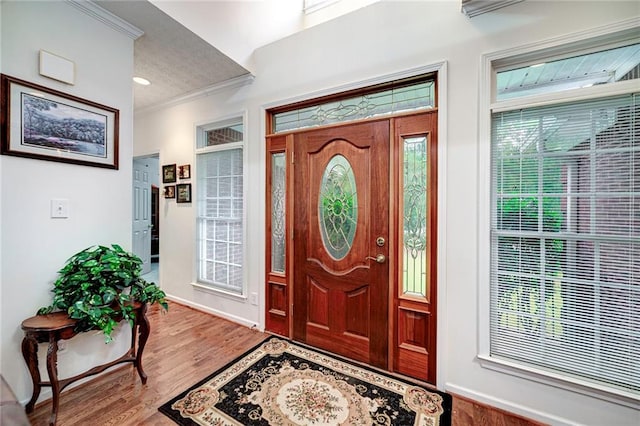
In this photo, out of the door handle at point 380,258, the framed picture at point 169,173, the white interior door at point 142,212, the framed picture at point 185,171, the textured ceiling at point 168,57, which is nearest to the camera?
the textured ceiling at point 168,57

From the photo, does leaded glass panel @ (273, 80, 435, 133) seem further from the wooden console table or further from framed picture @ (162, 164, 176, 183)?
the wooden console table

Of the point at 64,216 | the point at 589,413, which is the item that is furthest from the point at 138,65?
the point at 589,413

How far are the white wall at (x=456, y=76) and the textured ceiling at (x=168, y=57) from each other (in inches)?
18.9

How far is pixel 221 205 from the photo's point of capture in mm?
3125

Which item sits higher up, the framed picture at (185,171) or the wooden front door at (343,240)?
the framed picture at (185,171)

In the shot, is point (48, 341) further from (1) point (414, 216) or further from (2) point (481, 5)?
(2) point (481, 5)

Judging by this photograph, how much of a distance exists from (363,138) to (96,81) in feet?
6.88

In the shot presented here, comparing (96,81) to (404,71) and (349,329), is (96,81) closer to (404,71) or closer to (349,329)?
(404,71)

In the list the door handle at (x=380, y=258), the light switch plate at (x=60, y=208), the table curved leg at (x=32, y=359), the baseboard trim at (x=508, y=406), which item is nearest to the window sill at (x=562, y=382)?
the baseboard trim at (x=508, y=406)

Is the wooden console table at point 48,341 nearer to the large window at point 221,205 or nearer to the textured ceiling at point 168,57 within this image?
the large window at point 221,205

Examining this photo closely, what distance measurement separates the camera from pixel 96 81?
1924 millimetres

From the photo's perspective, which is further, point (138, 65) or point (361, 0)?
point (361, 0)

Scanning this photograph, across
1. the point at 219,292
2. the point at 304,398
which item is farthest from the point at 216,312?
the point at 304,398

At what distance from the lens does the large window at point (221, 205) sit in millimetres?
2957
